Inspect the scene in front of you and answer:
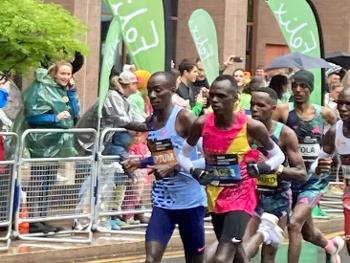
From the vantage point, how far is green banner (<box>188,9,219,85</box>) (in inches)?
490

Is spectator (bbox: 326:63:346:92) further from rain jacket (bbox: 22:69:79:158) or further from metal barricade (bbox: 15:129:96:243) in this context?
rain jacket (bbox: 22:69:79:158)

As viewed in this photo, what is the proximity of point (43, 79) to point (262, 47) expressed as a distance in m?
15.0

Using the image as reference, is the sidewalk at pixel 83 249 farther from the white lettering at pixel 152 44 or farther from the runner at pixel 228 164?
the runner at pixel 228 164

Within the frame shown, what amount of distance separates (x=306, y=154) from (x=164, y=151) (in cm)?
258

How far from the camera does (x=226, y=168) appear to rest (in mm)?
7977

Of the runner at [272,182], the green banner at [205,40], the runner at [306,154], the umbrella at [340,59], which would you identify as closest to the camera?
the runner at [272,182]

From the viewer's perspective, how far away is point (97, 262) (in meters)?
10.7

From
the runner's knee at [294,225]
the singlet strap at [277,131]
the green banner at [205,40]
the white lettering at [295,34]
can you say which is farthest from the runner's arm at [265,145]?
the white lettering at [295,34]

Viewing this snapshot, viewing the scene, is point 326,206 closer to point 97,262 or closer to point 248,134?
point 97,262

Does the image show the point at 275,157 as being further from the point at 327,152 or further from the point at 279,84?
the point at 279,84

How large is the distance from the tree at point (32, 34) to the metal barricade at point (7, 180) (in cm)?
100

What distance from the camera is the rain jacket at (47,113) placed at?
11125 millimetres

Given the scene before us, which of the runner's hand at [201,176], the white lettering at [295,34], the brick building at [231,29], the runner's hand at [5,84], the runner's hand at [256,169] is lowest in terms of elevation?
the runner's hand at [201,176]

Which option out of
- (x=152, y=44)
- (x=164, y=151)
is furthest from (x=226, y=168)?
(x=152, y=44)
